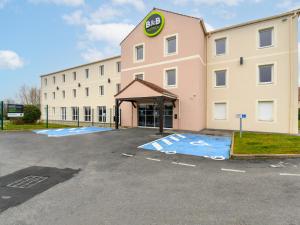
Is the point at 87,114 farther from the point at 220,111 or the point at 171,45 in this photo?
the point at 220,111

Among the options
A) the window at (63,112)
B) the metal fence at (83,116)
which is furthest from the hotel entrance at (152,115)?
the window at (63,112)

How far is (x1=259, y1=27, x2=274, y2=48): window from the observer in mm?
15299

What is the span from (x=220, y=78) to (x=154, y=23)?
8724 millimetres

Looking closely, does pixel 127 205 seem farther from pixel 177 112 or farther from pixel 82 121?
pixel 82 121

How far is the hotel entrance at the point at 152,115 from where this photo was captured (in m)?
17.9

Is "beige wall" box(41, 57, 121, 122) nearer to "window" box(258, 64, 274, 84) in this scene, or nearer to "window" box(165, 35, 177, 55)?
"window" box(165, 35, 177, 55)

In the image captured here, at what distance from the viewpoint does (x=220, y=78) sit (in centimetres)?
1762

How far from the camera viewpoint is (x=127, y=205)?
3875 millimetres

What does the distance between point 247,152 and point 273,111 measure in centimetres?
936

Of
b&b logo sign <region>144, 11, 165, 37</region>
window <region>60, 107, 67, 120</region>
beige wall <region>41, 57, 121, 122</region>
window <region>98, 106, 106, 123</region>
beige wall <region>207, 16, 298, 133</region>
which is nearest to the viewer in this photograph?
beige wall <region>207, 16, 298, 133</region>

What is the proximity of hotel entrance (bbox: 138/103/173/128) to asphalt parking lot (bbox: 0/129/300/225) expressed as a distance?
34.4ft

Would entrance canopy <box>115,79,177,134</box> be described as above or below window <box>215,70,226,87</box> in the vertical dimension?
below

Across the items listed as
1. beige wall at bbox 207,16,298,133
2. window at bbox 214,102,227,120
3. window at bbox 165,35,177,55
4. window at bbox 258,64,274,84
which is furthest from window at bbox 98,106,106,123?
window at bbox 258,64,274,84

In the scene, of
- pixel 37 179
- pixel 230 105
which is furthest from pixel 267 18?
pixel 37 179
